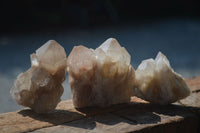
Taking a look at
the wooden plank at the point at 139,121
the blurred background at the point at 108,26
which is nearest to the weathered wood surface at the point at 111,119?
the wooden plank at the point at 139,121

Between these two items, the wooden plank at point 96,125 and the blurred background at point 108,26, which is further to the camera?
the blurred background at point 108,26

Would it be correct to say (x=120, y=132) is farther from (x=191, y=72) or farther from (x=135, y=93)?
(x=191, y=72)

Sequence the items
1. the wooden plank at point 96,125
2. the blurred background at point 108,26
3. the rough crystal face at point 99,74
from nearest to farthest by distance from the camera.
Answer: the wooden plank at point 96,125 < the rough crystal face at point 99,74 < the blurred background at point 108,26

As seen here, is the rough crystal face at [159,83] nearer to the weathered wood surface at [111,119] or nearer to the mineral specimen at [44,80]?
the weathered wood surface at [111,119]

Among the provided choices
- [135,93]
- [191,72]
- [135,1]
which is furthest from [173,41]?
[135,93]

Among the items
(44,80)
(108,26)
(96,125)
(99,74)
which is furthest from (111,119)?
(108,26)

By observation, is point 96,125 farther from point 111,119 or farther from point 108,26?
point 108,26
